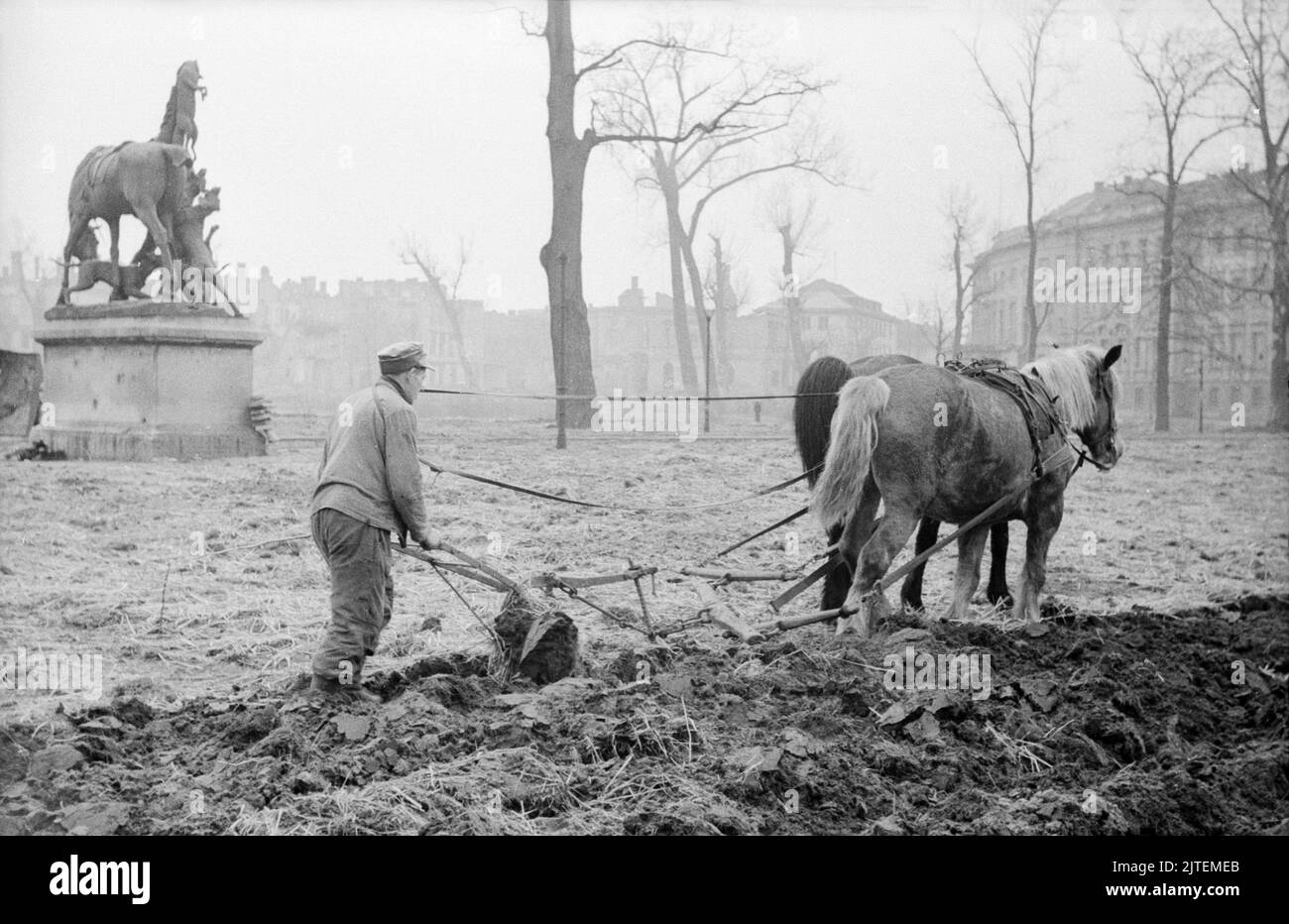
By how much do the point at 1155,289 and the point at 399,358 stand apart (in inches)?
368

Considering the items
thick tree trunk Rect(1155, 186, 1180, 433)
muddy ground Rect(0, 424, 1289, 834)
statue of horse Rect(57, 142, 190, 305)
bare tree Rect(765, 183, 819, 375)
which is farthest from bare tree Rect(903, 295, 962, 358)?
statue of horse Rect(57, 142, 190, 305)

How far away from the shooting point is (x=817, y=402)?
20.8 ft

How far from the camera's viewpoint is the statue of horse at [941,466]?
544 centimetres

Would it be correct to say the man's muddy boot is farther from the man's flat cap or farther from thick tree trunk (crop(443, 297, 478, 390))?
thick tree trunk (crop(443, 297, 478, 390))

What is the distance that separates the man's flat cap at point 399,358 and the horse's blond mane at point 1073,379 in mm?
3516

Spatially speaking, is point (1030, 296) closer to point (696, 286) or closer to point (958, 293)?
point (958, 293)

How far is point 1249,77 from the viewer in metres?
8.49

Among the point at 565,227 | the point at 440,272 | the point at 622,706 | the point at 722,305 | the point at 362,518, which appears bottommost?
the point at 622,706

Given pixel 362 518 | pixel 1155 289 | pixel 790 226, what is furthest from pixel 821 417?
pixel 1155 289

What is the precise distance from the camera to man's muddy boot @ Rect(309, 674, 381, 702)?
14.9 feet
